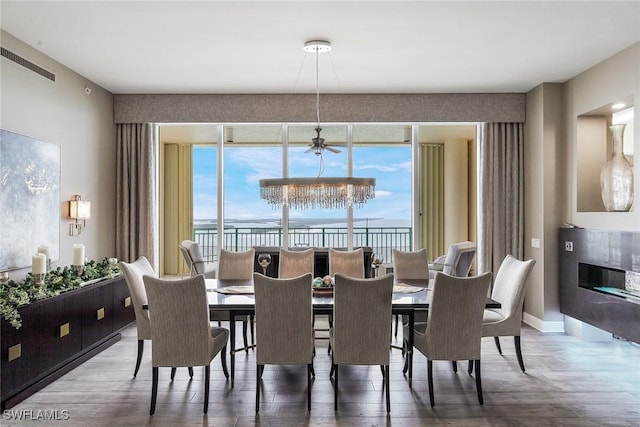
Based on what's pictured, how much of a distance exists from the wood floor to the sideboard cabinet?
0.34 feet

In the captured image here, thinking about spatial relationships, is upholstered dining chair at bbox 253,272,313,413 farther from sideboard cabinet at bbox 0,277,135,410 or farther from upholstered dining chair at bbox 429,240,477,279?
upholstered dining chair at bbox 429,240,477,279

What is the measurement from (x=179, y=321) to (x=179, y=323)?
0.05ft

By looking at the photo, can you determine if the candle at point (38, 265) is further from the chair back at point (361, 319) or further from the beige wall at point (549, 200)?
the beige wall at point (549, 200)

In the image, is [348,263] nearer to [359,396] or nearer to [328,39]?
[359,396]

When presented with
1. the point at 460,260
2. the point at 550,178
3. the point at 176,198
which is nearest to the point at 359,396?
the point at 460,260

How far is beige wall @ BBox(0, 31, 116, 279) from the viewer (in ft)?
12.9

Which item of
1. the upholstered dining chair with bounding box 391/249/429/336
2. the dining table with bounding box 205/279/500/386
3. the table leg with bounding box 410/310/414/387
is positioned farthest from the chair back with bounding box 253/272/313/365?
the upholstered dining chair with bounding box 391/249/429/336

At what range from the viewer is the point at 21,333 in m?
3.23

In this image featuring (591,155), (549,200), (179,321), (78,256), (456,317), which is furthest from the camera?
(549,200)

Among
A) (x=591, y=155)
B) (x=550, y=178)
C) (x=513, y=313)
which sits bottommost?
(x=513, y=313)

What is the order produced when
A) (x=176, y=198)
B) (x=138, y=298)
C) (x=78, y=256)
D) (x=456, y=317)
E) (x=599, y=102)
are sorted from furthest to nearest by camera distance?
(x=176, y=198)
(x=599, y=102)
(x=78, y=256)
(x=138, y=298)
(x=456, y=317)

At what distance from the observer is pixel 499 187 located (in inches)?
230

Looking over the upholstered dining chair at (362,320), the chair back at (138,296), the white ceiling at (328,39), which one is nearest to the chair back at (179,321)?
the chair back at (138,296)

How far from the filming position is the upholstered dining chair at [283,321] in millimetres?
3043
